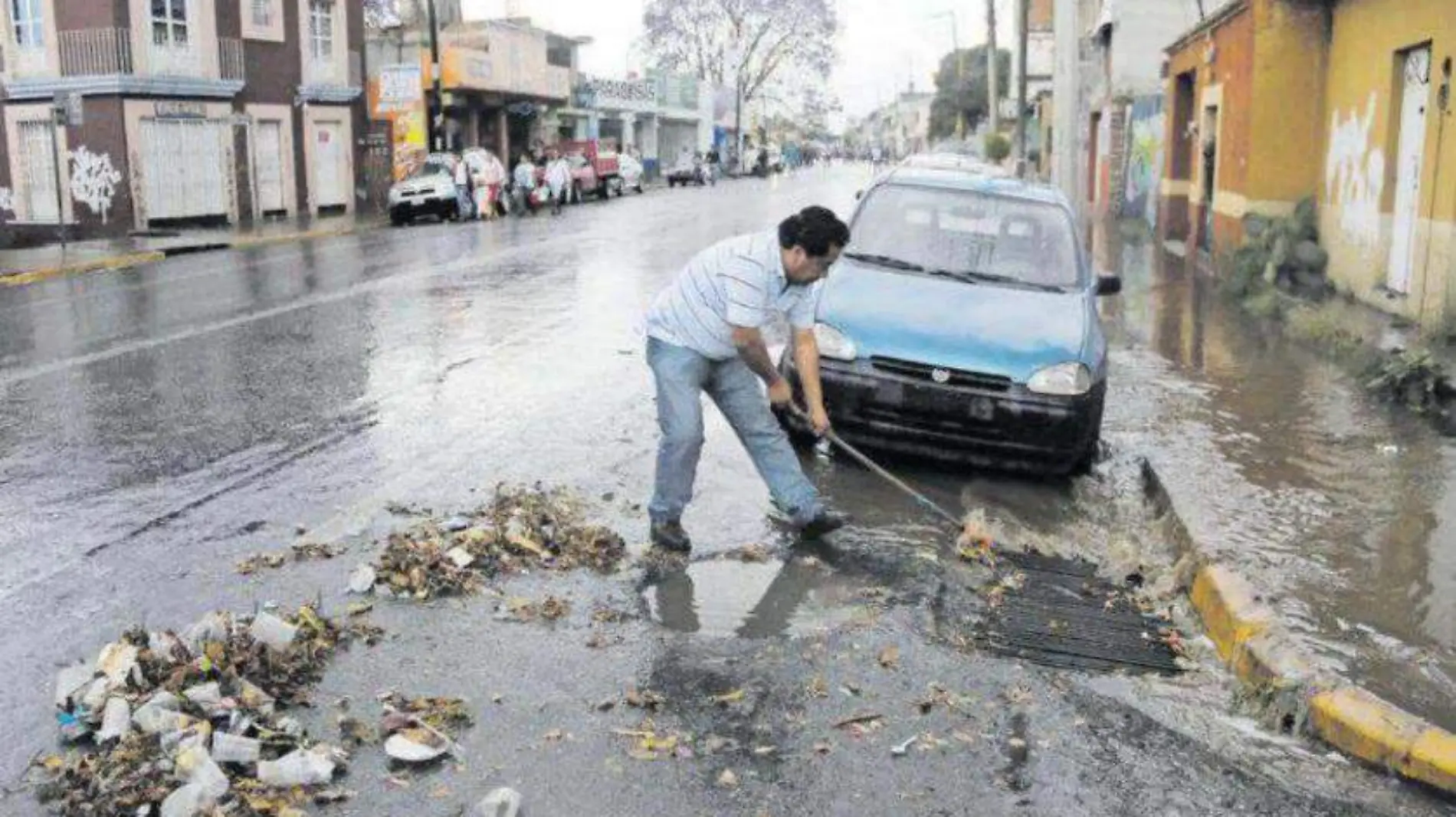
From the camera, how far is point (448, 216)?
109 ft

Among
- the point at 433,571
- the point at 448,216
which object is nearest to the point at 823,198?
the point at 448,216

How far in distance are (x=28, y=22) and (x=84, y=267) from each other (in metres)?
12.8

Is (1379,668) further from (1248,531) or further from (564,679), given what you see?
(564,679)

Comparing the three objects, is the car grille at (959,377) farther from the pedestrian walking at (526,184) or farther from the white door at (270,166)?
the pedestrian walking at (526,184)

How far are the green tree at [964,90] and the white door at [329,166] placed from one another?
45.0 meters

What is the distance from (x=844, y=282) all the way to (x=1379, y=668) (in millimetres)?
3799

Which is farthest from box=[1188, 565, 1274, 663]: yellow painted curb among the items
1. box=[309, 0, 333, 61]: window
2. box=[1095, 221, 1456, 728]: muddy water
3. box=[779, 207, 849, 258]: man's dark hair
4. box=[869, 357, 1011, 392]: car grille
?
box=[309, 0, 333, 61]: window

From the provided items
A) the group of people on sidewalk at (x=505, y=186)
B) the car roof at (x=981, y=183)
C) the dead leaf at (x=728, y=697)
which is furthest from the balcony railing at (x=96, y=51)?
the dead leaf at (x=728, y=697)

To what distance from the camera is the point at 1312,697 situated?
14.9ft

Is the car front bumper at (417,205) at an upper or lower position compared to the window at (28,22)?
lower

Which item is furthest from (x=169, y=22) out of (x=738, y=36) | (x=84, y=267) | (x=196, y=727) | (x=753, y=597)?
(x=738, y=36)

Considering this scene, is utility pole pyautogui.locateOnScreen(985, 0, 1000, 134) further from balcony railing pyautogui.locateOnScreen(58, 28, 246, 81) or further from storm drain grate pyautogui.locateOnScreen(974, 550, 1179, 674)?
storm drain grate pyautogui.locateOnScreen(974, 550, 1179, 674)

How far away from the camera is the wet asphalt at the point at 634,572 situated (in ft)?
13.1

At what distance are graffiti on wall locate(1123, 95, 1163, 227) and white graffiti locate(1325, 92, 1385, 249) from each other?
10.1m
